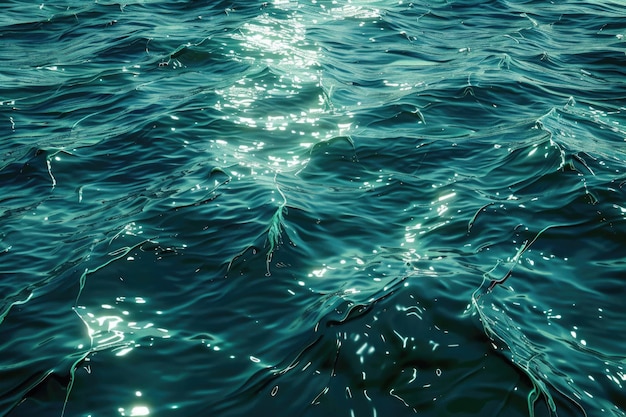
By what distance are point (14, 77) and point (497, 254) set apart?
7702mm

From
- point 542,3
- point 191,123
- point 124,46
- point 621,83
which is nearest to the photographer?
point 191,123

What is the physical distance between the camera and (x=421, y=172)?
7559 millimetres

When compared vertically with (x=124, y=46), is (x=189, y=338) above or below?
above

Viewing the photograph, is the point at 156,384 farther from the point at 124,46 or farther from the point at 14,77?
the point at 124,46

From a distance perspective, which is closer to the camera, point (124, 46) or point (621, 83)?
point (621, 83)

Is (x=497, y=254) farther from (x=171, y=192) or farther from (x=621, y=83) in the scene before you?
(x=621, y=83)

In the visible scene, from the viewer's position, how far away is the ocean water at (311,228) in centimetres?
470

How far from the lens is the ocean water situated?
4.70 m

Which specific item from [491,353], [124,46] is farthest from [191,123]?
[491,353]

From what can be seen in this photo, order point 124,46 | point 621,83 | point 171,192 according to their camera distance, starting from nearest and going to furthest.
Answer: point 171,192 → point 621,83 → point 124,46

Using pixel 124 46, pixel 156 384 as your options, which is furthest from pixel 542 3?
pixel 156 384

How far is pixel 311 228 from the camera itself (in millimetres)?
6508

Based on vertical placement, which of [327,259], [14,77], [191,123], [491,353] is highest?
[491,353]

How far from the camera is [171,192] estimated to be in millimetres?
7121
